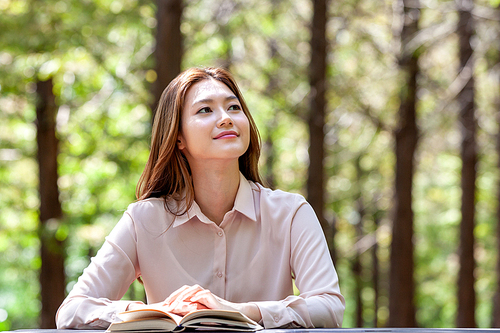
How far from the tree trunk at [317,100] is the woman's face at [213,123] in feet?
18.5

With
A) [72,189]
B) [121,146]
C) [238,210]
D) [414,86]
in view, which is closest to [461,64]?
[414,86]

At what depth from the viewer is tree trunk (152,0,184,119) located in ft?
17.8

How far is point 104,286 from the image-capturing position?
7.36ft

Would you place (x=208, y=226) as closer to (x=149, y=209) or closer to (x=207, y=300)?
Answer: (x=149, y=209)

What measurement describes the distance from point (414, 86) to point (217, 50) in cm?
341

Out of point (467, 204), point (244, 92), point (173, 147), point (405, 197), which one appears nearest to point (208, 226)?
point (173, 147)

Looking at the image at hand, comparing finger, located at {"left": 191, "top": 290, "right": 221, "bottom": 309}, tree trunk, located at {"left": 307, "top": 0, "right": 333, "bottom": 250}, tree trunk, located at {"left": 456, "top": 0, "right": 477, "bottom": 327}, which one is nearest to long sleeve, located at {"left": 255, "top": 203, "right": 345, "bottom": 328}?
finger, located at {"left": 191, "top": 290, "right": 221, "bottom": 309}

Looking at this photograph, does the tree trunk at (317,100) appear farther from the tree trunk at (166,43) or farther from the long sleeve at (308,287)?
the long sleeve at (308,287)

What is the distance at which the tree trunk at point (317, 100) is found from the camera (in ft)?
26.3

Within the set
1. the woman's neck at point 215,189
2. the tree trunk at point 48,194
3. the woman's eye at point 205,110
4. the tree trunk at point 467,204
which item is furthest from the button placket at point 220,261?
the tree trunk at point 467,204

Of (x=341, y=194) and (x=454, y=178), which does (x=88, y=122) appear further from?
(x=454, y=178)

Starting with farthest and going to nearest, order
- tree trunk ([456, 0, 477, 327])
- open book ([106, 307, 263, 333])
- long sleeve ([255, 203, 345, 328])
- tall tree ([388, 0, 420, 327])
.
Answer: tree trunk ([456, 0, 477, 327])
tall tree ([388, 0, 420, 327])
long sleeve ([255, 203, 345, 328])
open book ([106, 307, 263, 333])

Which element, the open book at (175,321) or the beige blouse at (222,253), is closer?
the open book at (175,321)

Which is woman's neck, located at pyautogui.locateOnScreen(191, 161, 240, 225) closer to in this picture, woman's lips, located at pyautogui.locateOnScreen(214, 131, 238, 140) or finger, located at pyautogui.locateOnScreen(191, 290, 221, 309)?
woman's lips, located at pyautogui.locateOnScreen(214, 131, 238, 140)
